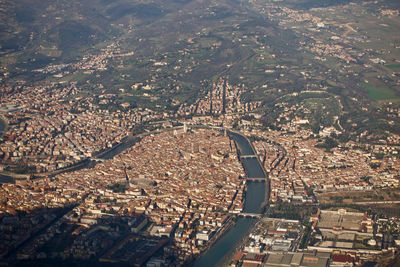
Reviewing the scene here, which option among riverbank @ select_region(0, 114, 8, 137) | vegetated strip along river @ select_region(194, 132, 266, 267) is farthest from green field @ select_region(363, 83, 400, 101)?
riverbank @ select_region(0, 114, 8, 137)

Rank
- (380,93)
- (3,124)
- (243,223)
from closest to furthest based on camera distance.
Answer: (243,223)
(3,124)
(380,93)

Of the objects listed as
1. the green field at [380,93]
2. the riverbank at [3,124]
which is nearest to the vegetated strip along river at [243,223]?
the green field at [380,93]

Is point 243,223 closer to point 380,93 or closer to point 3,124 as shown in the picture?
point 3,124

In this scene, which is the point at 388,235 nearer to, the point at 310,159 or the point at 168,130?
the point at 310,159

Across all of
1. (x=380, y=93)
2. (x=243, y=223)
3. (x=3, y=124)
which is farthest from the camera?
(x=380, y=93)

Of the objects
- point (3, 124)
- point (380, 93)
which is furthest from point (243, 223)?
point (380, 93)

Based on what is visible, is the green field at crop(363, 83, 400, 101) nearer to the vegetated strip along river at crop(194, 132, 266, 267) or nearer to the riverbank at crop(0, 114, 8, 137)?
the vegetated strip along river at crop(194, 132, 266, 267)

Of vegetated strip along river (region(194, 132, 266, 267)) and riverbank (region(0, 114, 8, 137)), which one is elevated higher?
vegetated strip along river (region(194, 132, 266, 267))
